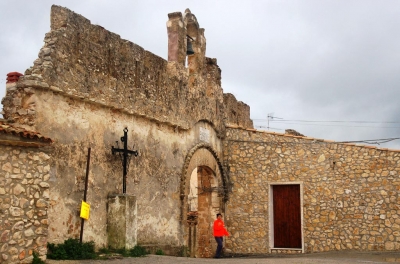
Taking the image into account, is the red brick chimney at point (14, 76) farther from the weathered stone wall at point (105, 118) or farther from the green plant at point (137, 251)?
the green plant at point (137, 251)

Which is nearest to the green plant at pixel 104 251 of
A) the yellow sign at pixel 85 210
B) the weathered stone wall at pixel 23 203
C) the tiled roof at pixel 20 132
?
the yellow sign at pixel 85 210

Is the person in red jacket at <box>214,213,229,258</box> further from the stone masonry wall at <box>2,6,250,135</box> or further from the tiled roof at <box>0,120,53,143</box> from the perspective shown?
the tiled roof at <box>0,120,53,143</box>

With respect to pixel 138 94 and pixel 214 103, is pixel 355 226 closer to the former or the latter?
pixel 214 103

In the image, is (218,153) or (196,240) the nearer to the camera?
(196,240)

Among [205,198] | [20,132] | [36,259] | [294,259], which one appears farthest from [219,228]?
[20,132]

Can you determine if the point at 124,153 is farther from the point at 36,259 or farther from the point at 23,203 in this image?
the point at 36,259

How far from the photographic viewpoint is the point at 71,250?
9.27 metres

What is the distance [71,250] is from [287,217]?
306 inches

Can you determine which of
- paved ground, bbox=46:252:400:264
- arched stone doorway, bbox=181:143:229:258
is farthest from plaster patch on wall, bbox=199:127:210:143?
paved ground, bbox=46:252:400:264

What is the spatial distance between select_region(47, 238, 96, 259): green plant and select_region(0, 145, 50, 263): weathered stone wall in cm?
84

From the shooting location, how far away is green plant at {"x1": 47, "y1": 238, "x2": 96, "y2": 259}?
898 cm

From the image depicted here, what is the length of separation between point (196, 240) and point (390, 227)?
515cm

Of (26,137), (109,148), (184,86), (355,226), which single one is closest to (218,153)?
(184,86)

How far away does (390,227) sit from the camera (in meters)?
13.6
